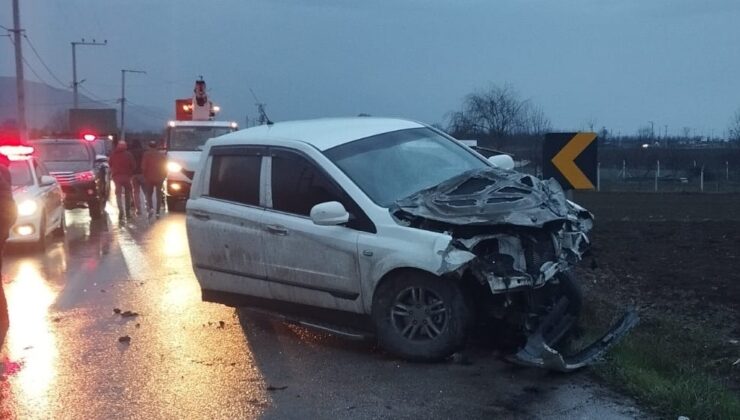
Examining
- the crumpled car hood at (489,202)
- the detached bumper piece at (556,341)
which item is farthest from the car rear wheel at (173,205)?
the detached bumper piece at (556,341)

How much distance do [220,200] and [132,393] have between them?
2.32m

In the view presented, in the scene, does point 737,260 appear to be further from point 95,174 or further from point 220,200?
point 95,174

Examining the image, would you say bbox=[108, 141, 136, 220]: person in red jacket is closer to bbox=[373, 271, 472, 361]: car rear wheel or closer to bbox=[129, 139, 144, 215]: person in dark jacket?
bbox=[129, 139, 144, 215]: person in dark jacket

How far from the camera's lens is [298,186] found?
24.6 ft

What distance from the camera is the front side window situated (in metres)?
7.29

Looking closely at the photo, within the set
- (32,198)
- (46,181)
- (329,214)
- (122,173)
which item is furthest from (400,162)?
(122,173)

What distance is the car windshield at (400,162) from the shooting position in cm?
730

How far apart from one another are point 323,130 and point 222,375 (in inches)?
96.5

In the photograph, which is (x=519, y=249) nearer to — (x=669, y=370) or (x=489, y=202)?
(x=489, y=202)

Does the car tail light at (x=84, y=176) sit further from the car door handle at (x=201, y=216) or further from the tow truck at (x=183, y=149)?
the car door handle at (x=201, y=216)

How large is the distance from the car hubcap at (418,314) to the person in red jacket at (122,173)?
559 inches

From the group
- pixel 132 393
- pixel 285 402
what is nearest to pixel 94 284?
pixel 132 393

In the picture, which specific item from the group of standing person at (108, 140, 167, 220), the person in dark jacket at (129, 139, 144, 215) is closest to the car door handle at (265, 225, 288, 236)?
the group of standing person at (108, 140, 167, 220)

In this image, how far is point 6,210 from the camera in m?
7.18
